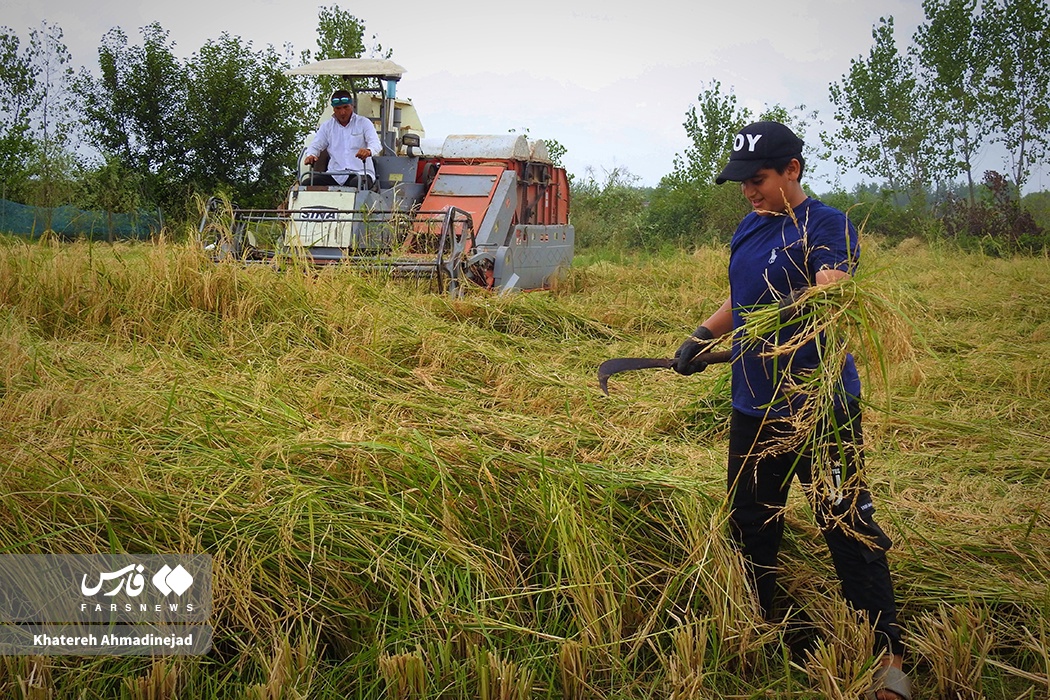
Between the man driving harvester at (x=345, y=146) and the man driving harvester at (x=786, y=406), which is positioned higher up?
the man driving harvester at (x=345, y=146)

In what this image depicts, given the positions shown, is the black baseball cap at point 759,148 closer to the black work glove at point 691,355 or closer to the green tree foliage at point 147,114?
the black work glove at point 691,355

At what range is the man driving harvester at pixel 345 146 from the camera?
938cm

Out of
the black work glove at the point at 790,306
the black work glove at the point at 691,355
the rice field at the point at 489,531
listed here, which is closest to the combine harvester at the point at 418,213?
the rice field at the point at 489,531

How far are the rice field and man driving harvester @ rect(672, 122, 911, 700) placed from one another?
0.10 meters

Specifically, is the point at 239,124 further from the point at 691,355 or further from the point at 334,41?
the point at 691,355

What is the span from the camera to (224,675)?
2773mm

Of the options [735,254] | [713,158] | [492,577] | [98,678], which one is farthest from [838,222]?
[713,158]

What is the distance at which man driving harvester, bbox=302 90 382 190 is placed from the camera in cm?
938

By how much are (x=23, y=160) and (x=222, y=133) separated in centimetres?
425

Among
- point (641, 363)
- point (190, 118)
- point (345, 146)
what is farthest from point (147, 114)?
point (641, 363)

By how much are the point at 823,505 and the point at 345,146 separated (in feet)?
24.6

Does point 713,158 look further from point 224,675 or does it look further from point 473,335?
point 224,675

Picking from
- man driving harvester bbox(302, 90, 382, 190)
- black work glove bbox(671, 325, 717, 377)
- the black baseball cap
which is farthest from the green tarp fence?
the black baseball cap

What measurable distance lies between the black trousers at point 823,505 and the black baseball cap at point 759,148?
74cm
